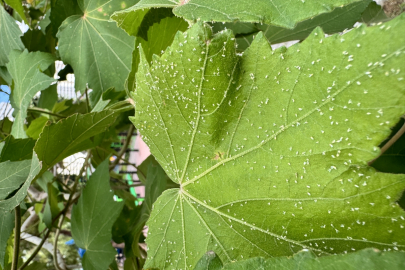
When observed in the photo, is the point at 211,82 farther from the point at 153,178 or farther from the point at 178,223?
the point at 153,178

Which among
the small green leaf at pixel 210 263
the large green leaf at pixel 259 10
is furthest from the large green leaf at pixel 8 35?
the small green leaf at pixel 210 263

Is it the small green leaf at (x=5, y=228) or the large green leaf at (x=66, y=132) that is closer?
the large green leaf at (x=66, y=132)

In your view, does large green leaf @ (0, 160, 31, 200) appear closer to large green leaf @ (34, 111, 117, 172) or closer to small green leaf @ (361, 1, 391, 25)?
large green leaf @ (34, 111, 117, 172)

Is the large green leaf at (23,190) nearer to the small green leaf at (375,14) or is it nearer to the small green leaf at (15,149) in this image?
the small green leaf at (15,149)

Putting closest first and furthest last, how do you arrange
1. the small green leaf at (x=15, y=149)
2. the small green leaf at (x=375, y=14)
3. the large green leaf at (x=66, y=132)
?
the large green leaf at (x=66, y=132) → the small green leaf at (x=375, y=14) → the small green leaf at (x=15, y=149)

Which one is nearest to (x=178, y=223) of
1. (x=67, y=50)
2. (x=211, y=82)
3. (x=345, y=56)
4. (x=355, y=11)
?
(x=211, y=82)

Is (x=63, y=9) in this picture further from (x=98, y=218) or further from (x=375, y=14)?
(x=375, y=14)
